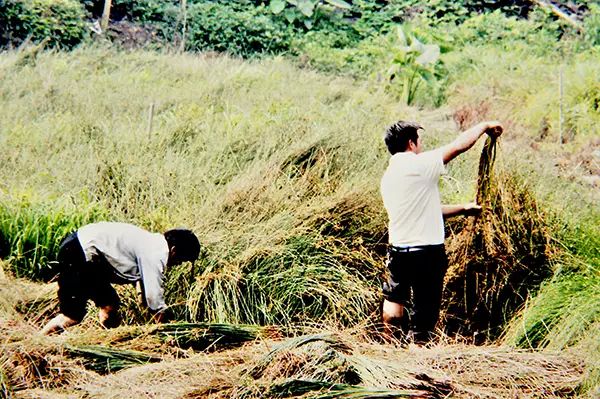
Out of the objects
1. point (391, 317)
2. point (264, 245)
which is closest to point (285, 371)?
point (391, 317)

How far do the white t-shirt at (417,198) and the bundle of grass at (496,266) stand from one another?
0.96m

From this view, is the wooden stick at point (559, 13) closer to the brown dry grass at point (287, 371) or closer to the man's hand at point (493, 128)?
the man's hand at point (493, 128)

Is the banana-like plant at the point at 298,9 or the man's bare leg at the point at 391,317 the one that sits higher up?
the banana-like plant at the point at 298,9

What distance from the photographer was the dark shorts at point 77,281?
4863 mm

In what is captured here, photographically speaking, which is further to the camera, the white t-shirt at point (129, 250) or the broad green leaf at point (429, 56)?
the broad green leaf at point (429, 56)

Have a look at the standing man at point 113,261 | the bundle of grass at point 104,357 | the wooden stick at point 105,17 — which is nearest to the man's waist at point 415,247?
the standing man at point 113,261

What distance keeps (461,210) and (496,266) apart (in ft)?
2.22

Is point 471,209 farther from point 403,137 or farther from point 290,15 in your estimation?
point 290,15

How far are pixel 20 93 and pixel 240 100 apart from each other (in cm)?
268

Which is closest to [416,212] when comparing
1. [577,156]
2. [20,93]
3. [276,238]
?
[276,238]

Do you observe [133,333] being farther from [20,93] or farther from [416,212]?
[20,93]

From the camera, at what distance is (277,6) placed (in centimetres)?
1536

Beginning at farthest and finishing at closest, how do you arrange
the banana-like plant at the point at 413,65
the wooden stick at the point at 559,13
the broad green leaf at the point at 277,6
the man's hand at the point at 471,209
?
1. the broad green leaf at the point at 277,6
2. the wooden stick at the point at 559,13
3. the banana-like plant at the point at 413,65
4. the man's hand at the point at 471,209

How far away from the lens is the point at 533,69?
11922 mm
